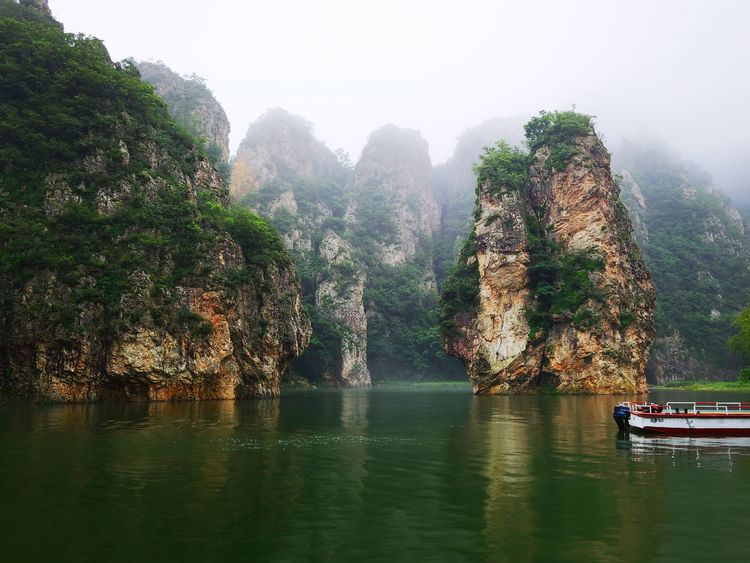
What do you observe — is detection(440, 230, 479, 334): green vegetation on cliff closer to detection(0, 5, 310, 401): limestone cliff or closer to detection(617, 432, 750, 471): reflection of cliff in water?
detection(0, 5, 310, 401): limestone cliff

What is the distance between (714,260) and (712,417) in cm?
11533

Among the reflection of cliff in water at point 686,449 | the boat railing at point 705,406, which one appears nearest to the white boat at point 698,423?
the reflection of cliff in water at point 686,449

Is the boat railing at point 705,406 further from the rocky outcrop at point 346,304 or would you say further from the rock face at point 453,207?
the rock face at point 453,207

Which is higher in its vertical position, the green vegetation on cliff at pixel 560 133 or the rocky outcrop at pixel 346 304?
the green vegetation on cliff at pixel 560 133

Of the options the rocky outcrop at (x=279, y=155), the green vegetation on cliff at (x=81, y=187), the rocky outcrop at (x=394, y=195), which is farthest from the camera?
the rocky outcrop at (x=279, y=155)

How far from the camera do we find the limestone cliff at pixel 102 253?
42906mm

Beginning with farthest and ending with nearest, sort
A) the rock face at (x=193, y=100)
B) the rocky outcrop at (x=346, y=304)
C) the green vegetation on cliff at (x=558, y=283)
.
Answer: the rock face at (x=193, y=100) < the rocky outcrop at (x=346, y=304) < the green vegetation on cliff at (x=558, y=283)

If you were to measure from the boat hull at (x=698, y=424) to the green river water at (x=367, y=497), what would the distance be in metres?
0.90

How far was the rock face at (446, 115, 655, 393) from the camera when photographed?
6962cm

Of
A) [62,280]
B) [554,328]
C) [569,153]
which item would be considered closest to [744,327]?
[554,328]

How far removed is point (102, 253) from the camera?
4659 centimetres

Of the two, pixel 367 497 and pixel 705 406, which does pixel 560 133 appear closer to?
pixel 705 406

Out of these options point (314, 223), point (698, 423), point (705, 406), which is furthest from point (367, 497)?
point (314, 223)

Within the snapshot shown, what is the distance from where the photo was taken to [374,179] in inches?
6801
